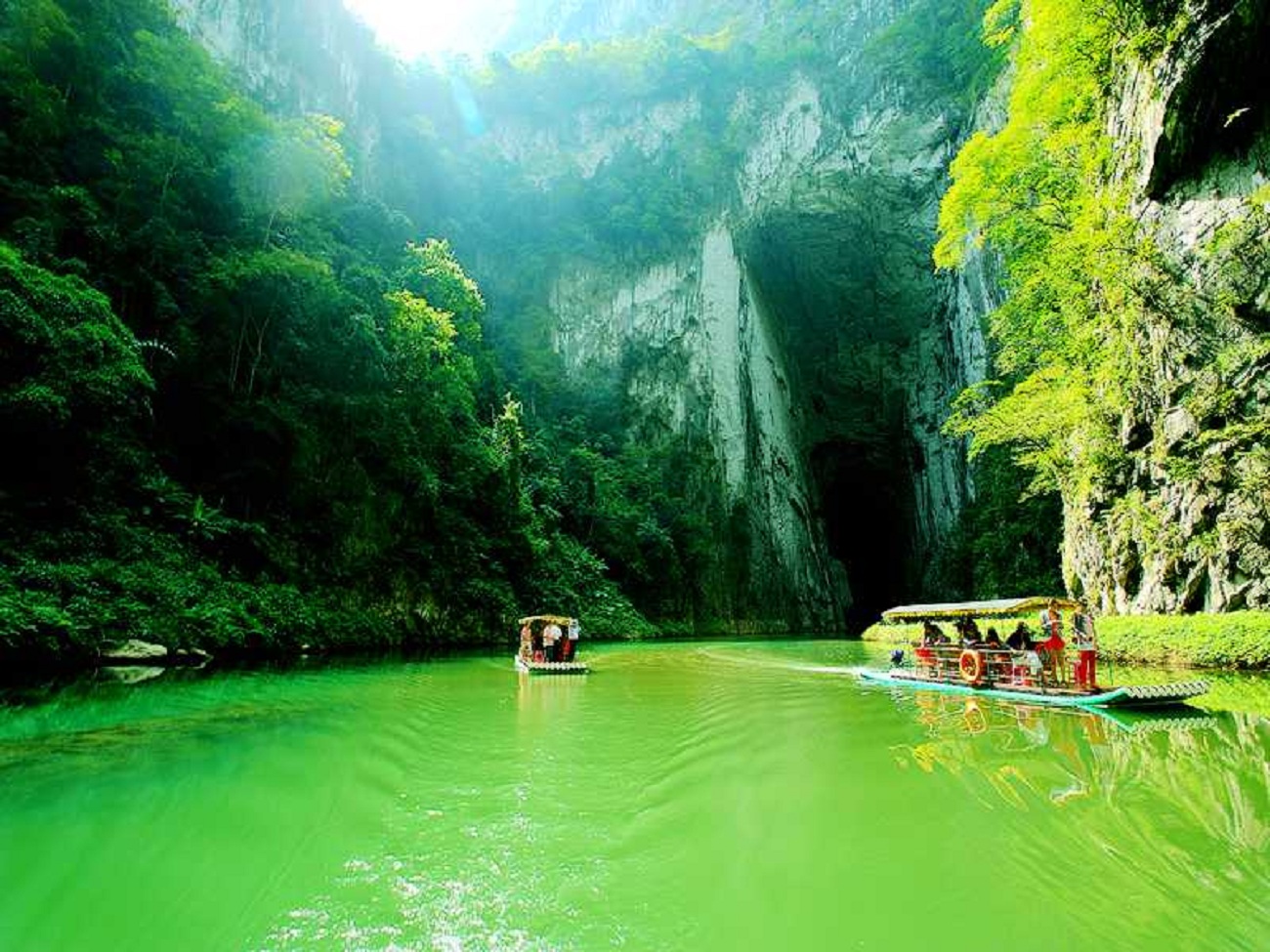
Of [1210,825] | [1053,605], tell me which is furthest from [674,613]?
[1210,825]

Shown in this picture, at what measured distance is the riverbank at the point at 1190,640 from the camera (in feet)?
35.7

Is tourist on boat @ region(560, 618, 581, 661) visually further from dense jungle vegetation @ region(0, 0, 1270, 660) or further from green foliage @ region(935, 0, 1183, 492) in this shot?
green foliage @ region(935, 0, 1183, 492)

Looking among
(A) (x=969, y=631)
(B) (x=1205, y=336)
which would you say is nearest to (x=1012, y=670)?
(A) (x=969, y=631)

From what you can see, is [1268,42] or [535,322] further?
[535,322]

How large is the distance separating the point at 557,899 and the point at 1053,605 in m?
9.84

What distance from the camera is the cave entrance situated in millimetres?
50000

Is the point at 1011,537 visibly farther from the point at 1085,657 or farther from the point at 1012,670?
the point at 1085,657

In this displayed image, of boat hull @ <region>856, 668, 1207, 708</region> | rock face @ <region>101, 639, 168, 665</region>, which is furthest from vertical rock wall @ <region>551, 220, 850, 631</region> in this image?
rock face @ <region>101, 639, 168, 665</region>

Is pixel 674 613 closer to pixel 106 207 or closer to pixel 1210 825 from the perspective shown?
pixel 106 207

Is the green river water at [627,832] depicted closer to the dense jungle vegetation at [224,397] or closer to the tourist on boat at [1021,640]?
the tourist on boat at [1021,640]

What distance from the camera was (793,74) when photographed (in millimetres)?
45594

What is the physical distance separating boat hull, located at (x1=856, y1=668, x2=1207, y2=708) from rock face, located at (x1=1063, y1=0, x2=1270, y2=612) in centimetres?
415

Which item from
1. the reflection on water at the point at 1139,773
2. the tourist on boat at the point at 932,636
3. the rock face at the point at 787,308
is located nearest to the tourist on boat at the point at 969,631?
the tourist on boat at the point at 932,636

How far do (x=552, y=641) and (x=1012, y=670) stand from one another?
8.70m
